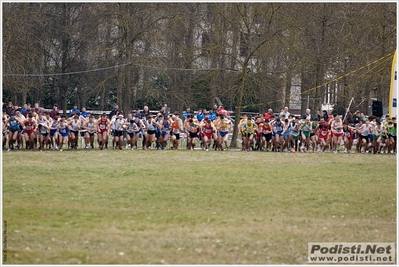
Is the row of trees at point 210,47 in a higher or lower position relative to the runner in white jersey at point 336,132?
higher

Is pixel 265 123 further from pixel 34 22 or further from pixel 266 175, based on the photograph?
pixel 34 22

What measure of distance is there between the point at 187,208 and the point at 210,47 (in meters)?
23.7

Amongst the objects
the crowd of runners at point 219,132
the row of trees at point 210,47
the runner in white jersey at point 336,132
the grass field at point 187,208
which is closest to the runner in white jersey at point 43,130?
the crowd of runners at point 219,132

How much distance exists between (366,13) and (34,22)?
63.9 feet

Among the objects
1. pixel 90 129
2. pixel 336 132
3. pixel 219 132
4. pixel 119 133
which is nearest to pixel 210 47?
pixel 219 132

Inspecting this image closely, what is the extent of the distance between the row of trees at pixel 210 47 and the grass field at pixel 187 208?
13045 millimetres

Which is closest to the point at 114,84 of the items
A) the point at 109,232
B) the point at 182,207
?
the point at 182,207

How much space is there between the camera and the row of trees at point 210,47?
3997 cm

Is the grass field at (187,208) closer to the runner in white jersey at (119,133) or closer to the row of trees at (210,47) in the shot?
the runner in white jersey at (119,133)

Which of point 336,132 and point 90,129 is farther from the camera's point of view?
point 336,132

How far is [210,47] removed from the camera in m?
39.9

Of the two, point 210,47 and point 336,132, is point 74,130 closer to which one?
point 210,47

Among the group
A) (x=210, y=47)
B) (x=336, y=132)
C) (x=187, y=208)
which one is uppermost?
(x=210, y=47)

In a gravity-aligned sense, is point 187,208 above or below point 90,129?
below
